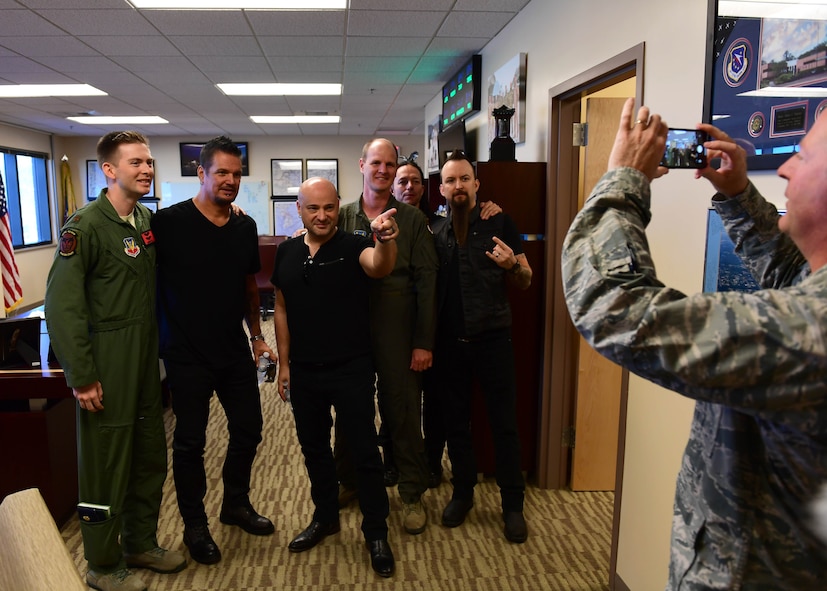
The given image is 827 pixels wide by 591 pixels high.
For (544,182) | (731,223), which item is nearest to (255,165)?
(544,182)

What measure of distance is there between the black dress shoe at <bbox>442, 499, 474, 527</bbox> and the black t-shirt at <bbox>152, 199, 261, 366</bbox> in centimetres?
120

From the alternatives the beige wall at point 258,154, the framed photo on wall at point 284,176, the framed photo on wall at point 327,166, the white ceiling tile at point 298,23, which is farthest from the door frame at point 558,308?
the framed photo on wall at point 284,176

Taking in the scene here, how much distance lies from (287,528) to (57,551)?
7.42ft

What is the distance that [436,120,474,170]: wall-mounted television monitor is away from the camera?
465 centimetres

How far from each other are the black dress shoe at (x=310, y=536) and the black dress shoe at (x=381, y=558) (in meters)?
0.25

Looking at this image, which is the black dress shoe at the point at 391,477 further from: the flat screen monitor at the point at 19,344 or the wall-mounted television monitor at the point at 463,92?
the wall-mounted television monitor at the point at 463,92

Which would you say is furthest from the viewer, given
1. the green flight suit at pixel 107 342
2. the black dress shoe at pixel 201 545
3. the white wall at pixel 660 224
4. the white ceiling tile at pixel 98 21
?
the white ceiling tile at pixel 98 21

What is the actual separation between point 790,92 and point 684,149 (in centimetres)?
54

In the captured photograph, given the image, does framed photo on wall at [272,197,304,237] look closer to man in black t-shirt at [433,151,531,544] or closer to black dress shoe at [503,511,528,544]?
man in black t-shirt at [433,151,531,544]

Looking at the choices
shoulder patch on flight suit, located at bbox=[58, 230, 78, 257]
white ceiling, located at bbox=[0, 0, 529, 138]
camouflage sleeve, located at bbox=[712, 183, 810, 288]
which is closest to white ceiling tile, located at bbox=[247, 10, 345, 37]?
white ceiling, located at bbox=[0, 0, 529, 138]

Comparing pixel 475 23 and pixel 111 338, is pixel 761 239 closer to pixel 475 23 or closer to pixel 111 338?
pixel 111 338

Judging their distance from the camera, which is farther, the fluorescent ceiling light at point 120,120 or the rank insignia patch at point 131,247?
the fluorescent ceiling light at point 120,120

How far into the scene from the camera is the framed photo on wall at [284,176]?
10.3 meters

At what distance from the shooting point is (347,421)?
7.75ft
